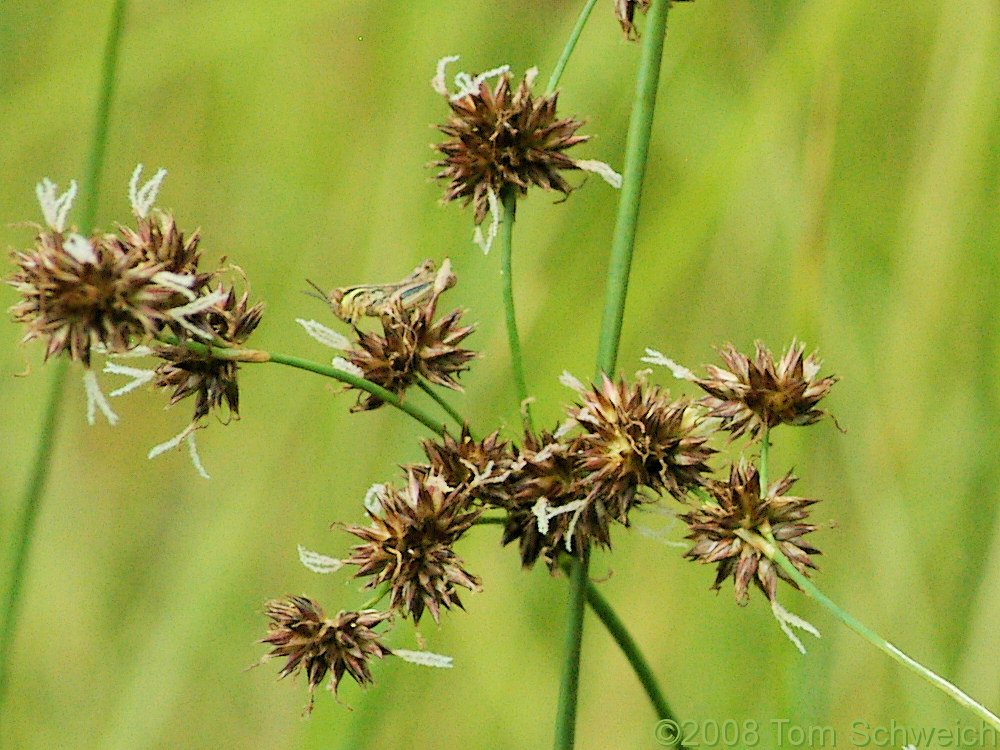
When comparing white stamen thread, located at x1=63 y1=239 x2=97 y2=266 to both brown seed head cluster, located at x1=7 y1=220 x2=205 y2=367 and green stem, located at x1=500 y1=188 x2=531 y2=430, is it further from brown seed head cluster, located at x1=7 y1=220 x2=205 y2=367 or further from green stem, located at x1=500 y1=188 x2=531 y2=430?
green stem, located at x1=500 y1=188 x2=531 y2=430

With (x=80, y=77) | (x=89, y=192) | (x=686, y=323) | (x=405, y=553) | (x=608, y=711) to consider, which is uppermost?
(x=80, y=77)

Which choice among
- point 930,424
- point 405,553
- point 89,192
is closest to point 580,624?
point 405,553

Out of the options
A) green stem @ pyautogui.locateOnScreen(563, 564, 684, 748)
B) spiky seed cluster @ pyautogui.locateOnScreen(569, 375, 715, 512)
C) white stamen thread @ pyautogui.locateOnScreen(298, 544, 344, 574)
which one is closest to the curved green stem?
green stem @ pyautogui.locateOnScreen(563, 564, 684, 748)

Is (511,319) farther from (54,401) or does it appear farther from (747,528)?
(54,401)

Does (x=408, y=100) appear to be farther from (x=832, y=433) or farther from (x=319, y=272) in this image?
(x=832, y=433)

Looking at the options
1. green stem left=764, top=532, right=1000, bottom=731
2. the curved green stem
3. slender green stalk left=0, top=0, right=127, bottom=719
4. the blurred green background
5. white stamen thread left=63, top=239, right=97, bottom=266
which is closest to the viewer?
white stamen thread left=63, top=239, right=97, bottom=266

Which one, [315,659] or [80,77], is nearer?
[315,659]

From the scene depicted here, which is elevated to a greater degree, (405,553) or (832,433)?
(832,433)
